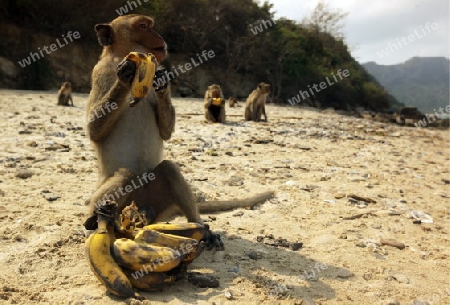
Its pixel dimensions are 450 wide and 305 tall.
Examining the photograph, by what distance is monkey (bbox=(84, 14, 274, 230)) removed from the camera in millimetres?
3709

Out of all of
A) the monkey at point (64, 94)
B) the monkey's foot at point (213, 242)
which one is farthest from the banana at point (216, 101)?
the monkey's foot at point (213, 242)

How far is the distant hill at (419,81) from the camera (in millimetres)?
107250

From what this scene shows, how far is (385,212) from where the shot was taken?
17.6ft

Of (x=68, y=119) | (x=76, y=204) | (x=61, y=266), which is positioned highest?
(x=68, y=119)

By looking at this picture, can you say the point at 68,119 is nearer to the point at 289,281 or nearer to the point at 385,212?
the point at 385,212

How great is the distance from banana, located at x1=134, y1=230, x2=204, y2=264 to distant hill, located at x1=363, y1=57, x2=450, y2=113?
9795 centimetres

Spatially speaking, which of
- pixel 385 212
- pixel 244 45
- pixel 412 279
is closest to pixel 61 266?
pixel 412 279

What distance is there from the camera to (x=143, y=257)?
9.75 ft

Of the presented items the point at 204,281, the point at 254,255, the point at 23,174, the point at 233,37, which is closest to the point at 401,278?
the point at 254,255

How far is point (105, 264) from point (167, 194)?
1048 millimetres

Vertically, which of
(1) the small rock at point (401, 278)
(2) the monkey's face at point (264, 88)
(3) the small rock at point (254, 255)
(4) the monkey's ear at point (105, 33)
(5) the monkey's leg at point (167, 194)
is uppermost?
(4) the monkey's ear at point (105, 33)

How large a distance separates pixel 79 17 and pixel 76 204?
2240cm

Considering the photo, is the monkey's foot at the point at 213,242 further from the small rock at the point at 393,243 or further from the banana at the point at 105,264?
the small rock at the point at 393,243

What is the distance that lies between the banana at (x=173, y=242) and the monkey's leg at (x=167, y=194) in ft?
1.77
